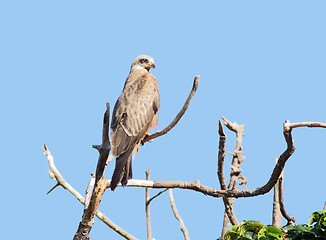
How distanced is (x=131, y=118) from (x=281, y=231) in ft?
8.32

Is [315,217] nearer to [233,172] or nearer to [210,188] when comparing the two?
[210,188]

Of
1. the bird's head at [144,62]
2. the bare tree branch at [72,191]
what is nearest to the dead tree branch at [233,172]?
the bare tree branch at [72,191]

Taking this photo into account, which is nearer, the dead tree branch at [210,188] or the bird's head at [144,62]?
the dead tree branch at [210,188]

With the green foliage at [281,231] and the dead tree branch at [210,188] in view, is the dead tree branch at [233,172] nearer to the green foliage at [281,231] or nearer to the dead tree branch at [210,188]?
the dead tree branch at [210,188]

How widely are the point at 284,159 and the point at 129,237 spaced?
2.51 meters

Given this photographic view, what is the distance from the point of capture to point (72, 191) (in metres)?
6.39

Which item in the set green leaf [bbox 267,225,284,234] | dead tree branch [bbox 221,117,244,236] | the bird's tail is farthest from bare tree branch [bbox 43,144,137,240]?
green leaf [bbox 267,225,284,234]

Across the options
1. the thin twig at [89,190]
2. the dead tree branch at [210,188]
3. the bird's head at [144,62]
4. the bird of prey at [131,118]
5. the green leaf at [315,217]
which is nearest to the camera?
the green leaf at [315,217]

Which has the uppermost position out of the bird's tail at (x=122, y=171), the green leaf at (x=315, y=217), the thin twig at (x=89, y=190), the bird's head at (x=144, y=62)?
the bird's head at (x=144, y=62)

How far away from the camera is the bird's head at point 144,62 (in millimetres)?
8047

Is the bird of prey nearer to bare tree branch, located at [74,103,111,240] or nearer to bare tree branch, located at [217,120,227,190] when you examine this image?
bare tree branch, located at [74,103,111,240]

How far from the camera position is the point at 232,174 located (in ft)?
22.4

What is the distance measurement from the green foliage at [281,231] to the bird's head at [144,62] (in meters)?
3.78

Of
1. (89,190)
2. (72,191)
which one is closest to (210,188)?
(89,190)
